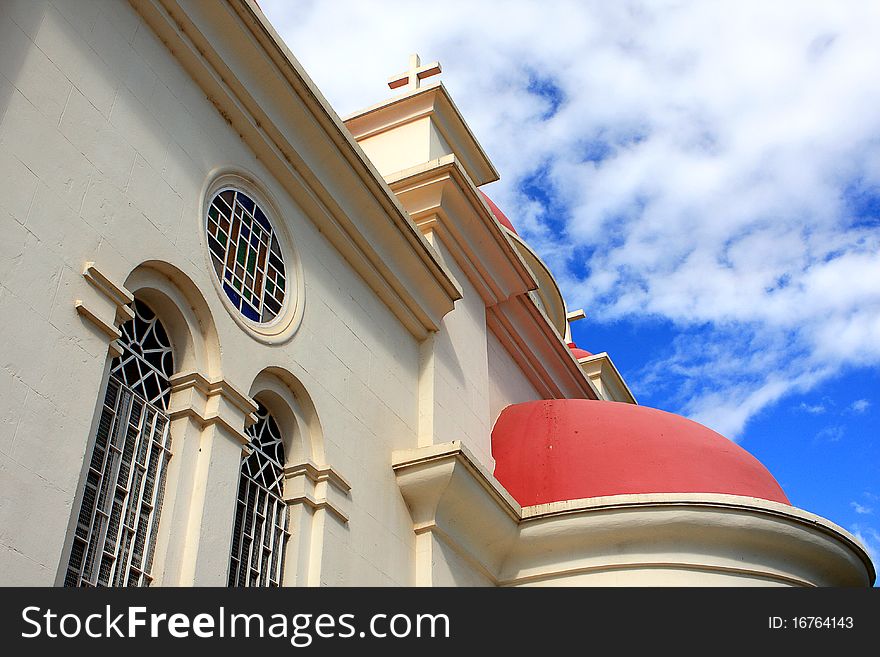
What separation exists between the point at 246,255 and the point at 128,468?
2144 millimetres

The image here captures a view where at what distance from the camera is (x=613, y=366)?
17922 mm

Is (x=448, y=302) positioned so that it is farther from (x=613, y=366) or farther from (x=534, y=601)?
(x=613, y=366)

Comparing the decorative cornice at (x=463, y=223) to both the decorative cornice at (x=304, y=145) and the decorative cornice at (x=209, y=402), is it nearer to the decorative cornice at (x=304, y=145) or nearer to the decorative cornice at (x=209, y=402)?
the decorative cornice at (x=304, y=145)

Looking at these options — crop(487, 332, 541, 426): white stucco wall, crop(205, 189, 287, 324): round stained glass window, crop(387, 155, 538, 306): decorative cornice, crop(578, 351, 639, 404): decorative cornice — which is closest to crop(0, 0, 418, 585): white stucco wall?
crop(205, 189, 287, 324): round stained glass window

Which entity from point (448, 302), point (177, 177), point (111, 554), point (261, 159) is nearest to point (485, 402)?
point (448, 302)

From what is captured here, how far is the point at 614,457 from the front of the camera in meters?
10.3

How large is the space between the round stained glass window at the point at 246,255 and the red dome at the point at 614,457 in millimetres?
3699

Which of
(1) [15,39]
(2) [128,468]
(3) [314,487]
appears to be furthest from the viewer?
(3) [314,487]

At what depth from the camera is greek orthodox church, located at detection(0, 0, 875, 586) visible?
5781 millimetres

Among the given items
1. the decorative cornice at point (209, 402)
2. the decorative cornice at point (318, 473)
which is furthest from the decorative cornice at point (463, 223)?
the decorative cornice at point (209, 402)

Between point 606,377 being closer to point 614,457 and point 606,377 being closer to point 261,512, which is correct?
point 614,457

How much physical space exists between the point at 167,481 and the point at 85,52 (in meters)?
2.74

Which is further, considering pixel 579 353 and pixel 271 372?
pixel 579 353

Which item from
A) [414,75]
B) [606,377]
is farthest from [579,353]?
[414,75]
